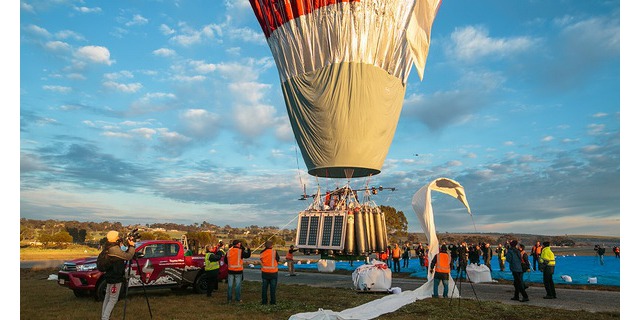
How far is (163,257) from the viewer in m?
15.7

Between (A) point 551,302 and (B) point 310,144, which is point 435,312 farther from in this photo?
(B) point 310,144

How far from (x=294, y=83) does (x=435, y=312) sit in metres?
15.5

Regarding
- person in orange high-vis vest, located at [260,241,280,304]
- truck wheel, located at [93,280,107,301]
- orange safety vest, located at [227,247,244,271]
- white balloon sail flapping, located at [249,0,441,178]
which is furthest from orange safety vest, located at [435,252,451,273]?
truck wheel, located at [93,280,107,301]

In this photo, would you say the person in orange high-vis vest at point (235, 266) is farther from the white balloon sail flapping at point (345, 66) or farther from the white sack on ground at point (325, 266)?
the white sack on ground at point (325, 266)

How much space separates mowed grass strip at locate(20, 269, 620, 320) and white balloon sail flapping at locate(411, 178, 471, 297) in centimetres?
252

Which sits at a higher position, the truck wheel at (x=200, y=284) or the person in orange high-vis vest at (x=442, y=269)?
the person in orange high-vis vest at (x=442, y=269)

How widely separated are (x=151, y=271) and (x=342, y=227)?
10.4m

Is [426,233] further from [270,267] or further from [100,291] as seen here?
[100,291]

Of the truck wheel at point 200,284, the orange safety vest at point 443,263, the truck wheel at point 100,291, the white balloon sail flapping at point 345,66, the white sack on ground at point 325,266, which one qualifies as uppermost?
the white balloon sail flapping at point 345,66

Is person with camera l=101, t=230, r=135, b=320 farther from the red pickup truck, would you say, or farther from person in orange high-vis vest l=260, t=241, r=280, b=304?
person in orange high-vis vest l=260, t=241, r=280, b=304

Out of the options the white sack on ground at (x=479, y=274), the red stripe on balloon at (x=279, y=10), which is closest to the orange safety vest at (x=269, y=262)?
the white sack on ground at (x=479, y=274)

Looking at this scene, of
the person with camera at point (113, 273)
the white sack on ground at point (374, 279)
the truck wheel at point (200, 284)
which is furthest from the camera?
the white sack on ground at point (374, 279)

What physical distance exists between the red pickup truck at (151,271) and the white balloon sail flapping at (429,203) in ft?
28.2

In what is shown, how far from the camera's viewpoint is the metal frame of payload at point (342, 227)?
22.7 meters
